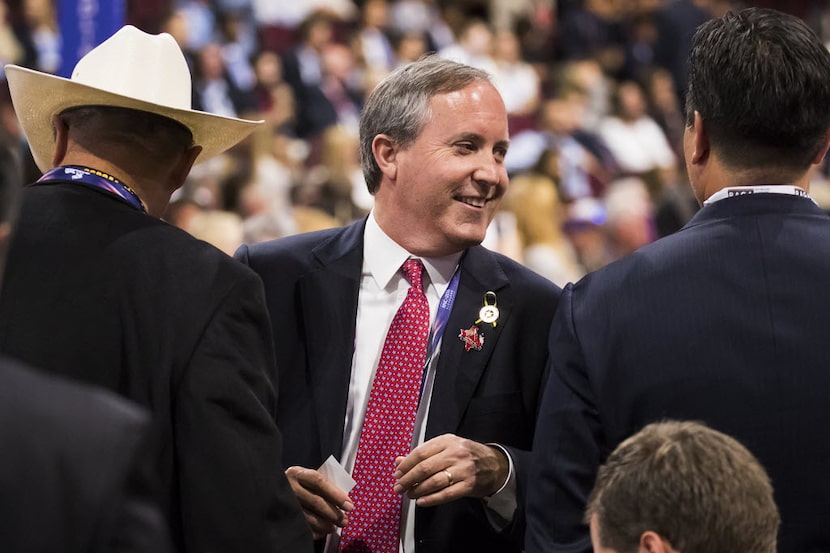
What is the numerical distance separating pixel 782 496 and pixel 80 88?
156 centimetres

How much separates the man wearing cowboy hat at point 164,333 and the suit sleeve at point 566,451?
470mm

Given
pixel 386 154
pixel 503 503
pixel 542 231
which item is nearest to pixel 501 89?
pixel 542 231

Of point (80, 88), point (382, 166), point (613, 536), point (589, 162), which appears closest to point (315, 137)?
point (589, 162)

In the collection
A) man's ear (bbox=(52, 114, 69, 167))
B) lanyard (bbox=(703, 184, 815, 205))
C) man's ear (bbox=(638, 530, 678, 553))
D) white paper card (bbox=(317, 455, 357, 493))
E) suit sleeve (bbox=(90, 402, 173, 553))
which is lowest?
white paper card (bbox=(317, 455, 357, 493))

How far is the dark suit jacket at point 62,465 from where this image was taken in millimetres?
1331

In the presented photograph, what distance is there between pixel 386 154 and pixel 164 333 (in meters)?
1.15

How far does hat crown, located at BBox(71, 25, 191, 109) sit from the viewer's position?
2.75m

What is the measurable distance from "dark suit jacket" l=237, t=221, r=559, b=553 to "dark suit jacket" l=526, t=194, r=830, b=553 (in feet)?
A: 1.70

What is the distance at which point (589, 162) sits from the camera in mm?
12031

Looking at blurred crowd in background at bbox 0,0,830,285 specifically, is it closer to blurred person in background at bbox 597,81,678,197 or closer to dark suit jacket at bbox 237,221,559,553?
blurred person in background at bbox 597,81,678,197

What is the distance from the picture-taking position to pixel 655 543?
198cm

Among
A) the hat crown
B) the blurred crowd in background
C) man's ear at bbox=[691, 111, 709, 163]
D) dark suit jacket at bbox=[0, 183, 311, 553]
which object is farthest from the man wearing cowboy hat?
the blurred crowd in background

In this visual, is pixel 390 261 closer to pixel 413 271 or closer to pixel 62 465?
pixel 413 271

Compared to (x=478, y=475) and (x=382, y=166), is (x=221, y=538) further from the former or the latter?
(x=382, y=166)
